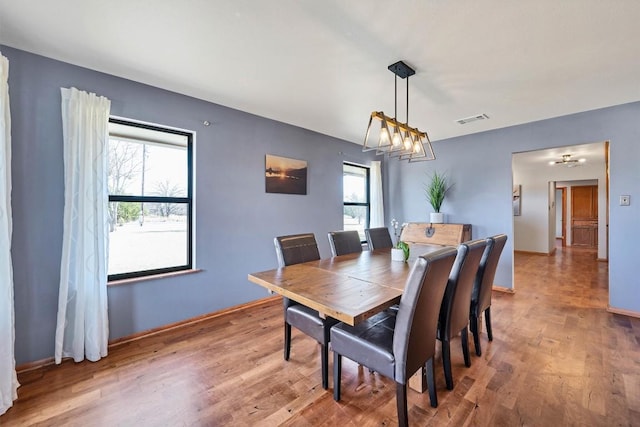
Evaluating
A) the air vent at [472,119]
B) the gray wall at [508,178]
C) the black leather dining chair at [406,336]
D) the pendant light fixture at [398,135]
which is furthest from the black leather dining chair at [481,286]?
the gray wall at [508,178]

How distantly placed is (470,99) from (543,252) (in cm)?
598

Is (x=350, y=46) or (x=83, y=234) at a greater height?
(x=350, y=46)

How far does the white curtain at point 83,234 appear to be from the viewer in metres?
2.10

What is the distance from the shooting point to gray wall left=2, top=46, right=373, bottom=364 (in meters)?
2.02

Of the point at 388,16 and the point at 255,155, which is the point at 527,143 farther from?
the point at 255,155

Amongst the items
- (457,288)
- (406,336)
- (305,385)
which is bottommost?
(305,385)

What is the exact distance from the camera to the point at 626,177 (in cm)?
302

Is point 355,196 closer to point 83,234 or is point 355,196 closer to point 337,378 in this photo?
point 337,378

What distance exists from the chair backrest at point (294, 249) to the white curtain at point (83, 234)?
1.46 metres

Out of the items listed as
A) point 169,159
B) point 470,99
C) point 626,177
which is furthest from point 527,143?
point 169,159

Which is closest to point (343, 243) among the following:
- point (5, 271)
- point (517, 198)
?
point (5, 271)

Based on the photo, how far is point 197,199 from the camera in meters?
2.92

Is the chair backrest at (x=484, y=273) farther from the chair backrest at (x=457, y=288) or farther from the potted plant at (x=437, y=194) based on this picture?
the potted plant at (x=437, y=194)

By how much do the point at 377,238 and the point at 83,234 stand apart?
2.84 m
